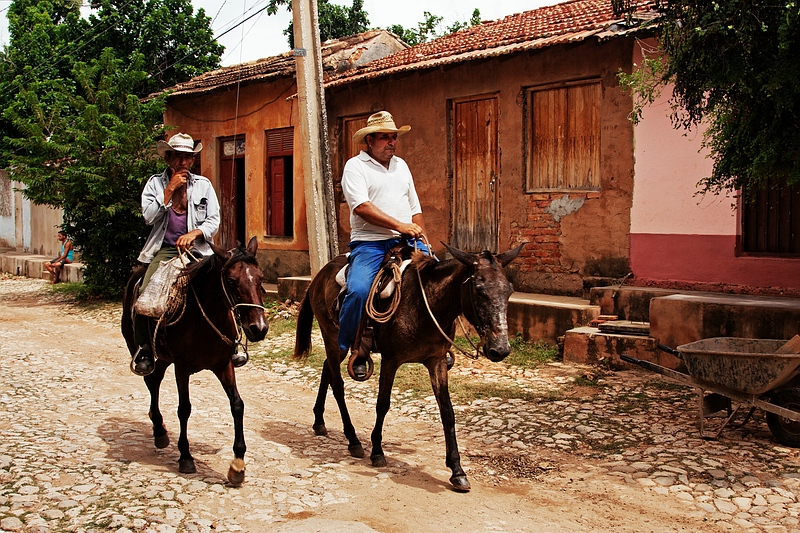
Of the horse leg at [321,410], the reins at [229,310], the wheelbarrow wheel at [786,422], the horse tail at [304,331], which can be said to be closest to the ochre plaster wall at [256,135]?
the horse tail at [304,331]

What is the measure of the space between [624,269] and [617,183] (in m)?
1.17

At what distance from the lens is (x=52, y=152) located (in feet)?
49.7

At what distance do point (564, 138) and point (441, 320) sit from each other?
21.8 ft

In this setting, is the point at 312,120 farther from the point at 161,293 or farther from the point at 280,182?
the point at 161,293

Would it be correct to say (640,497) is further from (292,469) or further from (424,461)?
(292,469)

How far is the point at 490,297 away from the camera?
15.9 ft

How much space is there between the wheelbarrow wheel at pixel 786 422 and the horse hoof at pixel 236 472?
397cm

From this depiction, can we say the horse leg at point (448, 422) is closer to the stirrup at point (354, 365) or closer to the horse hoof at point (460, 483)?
the horse hoof at point (460, 483)

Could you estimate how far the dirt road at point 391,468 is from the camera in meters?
4.52

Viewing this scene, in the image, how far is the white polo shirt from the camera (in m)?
5.71

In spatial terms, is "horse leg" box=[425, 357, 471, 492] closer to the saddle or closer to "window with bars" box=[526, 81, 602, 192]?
the saddle

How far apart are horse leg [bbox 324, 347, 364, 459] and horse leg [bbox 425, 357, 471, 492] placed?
900mm

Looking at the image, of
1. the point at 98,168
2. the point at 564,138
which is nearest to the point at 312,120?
the point at 564,138

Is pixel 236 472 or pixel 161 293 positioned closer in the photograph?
pixel 236 472
